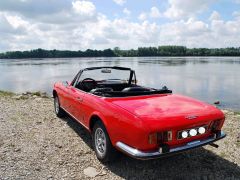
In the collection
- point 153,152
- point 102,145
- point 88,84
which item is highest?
point 88,84

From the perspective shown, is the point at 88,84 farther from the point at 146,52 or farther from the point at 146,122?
the point at 146,52

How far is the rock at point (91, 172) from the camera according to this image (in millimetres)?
4031

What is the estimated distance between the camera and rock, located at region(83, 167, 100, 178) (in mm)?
4031

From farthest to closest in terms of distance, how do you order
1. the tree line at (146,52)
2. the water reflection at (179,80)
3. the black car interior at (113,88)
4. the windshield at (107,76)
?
the tree line at (146,52), the water reflection at (179,80), the windshield at (107,76), the black car interior at (113,88)

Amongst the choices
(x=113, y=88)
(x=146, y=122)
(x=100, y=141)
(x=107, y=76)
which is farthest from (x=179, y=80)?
(x=146, y=122)

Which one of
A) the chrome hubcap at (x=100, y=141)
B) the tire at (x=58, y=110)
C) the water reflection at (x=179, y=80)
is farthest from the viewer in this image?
the water reflection at (x=179, y=80)

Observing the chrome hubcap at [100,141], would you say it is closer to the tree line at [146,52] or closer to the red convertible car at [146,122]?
the red convertible car at [146,122]

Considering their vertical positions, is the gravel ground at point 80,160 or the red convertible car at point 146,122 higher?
the red convertible car at point 146,122

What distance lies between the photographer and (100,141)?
14.7 ft

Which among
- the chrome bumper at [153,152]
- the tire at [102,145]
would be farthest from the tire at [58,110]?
the chrome bumper at [153,152]

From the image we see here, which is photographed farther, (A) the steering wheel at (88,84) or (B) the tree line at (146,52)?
(B) the tree line at (146,52)

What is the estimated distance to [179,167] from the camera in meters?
4.26

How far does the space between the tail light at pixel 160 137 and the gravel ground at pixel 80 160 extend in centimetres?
78

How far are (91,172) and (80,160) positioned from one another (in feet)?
1.69
